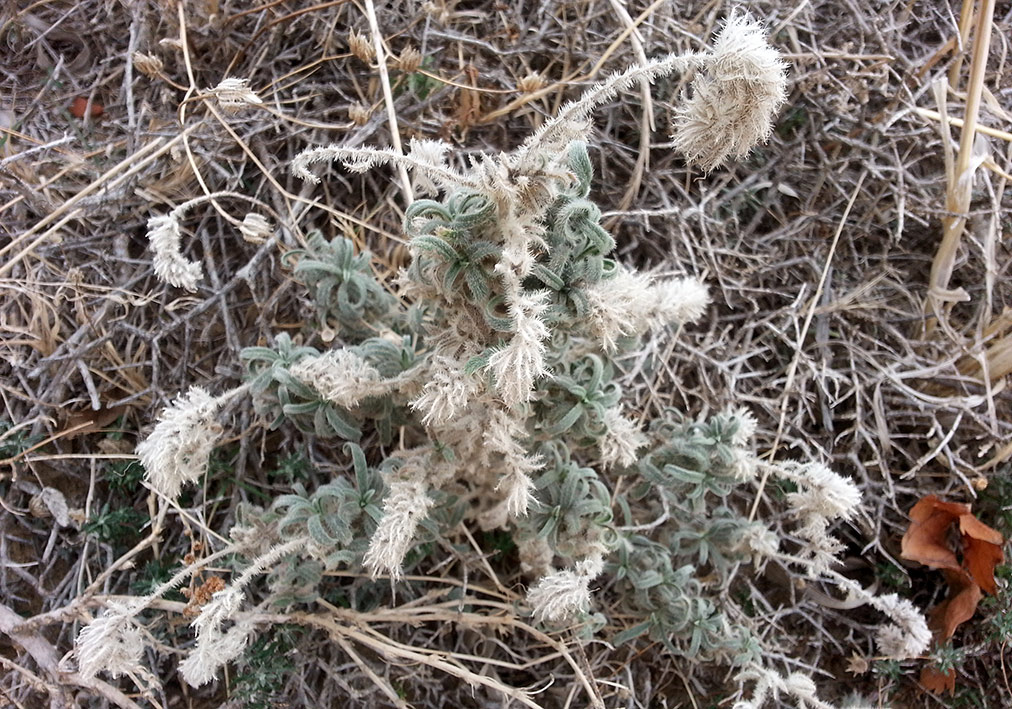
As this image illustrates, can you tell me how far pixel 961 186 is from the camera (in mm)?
1982

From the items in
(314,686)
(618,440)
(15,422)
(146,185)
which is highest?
(146,185)

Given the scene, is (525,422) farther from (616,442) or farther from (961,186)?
(961,186)

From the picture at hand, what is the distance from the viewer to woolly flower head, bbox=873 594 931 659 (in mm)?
1773

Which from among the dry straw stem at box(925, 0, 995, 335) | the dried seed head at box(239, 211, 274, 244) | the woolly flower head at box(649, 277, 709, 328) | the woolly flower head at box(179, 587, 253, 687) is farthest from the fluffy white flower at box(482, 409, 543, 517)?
the dry straw stem at box(925, 0, 995, 335)

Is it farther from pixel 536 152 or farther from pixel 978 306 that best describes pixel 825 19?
pixel 536 152

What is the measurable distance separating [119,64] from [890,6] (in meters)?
2.29

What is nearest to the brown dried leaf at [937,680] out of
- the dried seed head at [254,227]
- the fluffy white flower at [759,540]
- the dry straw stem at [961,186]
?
the fluffy white flower at [759,540]

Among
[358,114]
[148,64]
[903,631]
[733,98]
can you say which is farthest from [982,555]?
[148,64]

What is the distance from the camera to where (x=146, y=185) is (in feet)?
6.70

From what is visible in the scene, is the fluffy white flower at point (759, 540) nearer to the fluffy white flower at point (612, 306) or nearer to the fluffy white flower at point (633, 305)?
the fluffy white flower at point (633, 305)

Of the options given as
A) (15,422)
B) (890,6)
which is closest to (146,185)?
(15,422)

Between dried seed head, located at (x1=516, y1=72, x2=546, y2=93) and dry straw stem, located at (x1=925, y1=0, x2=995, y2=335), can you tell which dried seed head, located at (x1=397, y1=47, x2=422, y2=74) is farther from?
dry straw stem, located at (x1=925, y1=0, x2=995, y2=335)

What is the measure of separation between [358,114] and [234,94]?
0.41 meters

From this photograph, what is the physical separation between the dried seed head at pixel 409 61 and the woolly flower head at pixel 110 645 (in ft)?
4.70
